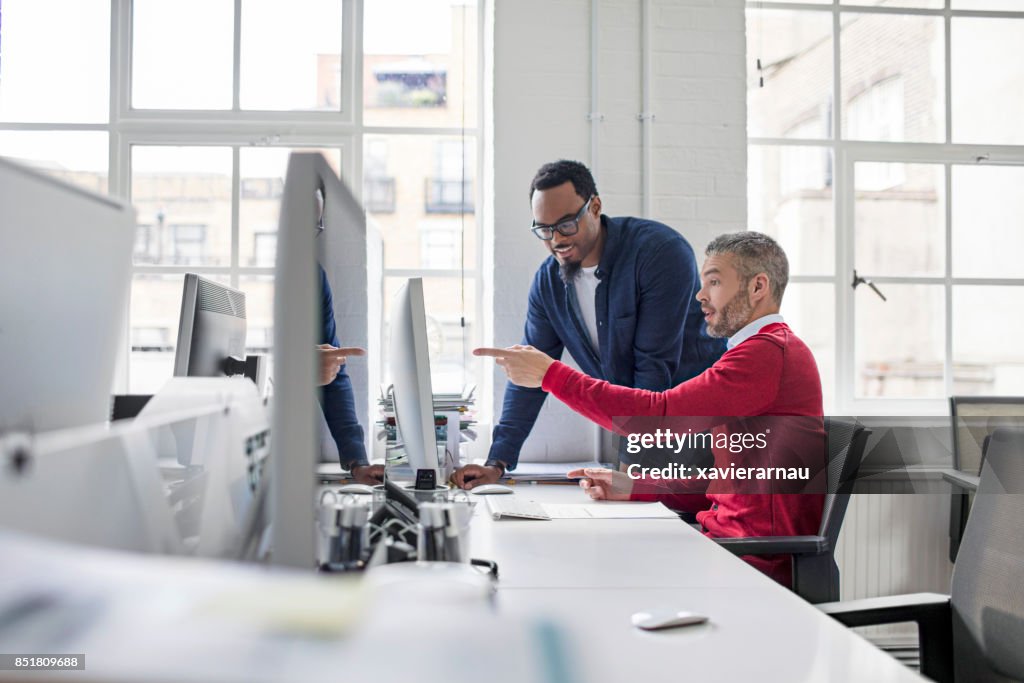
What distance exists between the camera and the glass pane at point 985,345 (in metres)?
3.12

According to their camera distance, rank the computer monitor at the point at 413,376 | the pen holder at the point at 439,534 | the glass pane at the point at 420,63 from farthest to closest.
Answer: the glass pane at the point at 420,63 < the computer monitor at the point at 413,376 < the pen holder at the point at 439,534

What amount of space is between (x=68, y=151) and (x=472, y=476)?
219 centimetres

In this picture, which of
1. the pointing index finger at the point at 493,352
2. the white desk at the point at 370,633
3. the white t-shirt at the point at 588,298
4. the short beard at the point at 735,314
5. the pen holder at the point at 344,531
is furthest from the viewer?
the white t-shirt at the point at 588,298

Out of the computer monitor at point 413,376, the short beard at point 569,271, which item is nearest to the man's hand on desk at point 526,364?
the short beard at point 569,271

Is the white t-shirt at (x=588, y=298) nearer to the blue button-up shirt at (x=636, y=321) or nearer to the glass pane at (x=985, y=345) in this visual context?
the blue button-up shirt at (x=636, y=321)

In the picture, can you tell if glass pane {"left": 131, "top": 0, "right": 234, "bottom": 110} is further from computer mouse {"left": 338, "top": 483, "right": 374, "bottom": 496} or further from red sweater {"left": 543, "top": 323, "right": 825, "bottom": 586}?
computer mouse {"left": 338, "top": 483, "right": 374, "bottom": 496}

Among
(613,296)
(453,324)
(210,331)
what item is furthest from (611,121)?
(210,331)

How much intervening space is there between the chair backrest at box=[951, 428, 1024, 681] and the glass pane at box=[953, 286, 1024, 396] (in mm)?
2115

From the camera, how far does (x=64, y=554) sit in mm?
478

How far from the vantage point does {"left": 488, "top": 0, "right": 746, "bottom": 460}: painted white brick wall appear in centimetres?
278

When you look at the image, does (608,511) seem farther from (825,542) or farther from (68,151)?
(68,151)

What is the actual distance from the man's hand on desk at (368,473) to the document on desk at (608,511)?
A: 0.52 meters

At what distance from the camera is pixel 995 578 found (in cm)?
123

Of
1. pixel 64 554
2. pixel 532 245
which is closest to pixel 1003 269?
pixel 532 245
